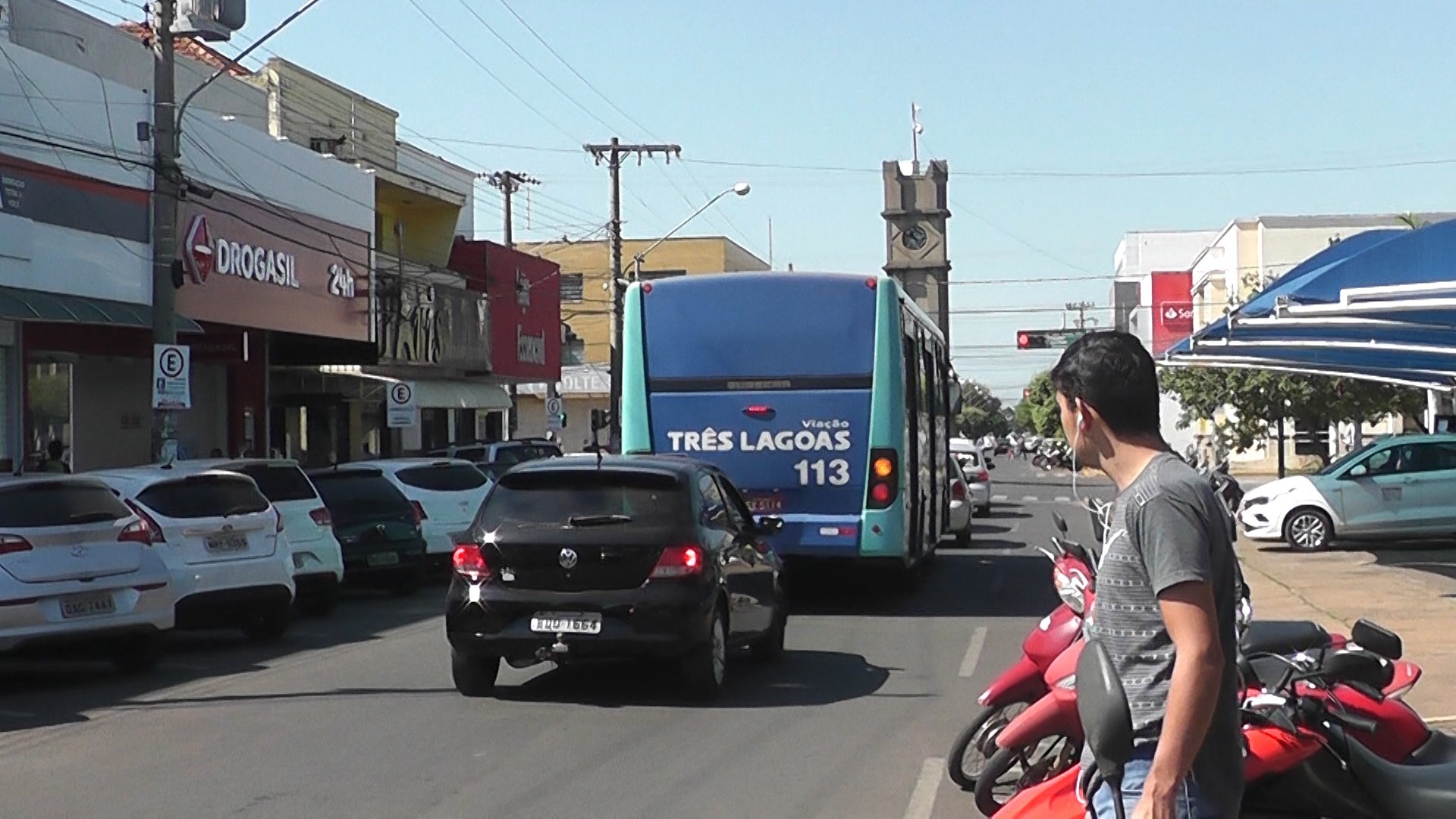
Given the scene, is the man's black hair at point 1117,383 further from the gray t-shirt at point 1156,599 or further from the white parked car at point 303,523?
the white parked car at point 303,523

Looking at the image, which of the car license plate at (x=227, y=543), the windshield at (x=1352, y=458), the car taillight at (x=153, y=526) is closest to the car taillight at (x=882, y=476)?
the car license plate at (x=227, y=543)

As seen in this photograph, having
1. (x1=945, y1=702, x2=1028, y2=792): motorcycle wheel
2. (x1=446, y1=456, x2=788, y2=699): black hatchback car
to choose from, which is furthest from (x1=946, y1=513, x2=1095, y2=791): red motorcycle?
(x1=446, y1=456, x2=788, y2=699): black hatchback car

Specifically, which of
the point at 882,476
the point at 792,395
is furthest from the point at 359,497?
the point at 882,476

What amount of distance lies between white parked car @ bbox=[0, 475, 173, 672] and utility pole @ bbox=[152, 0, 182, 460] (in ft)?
24.0

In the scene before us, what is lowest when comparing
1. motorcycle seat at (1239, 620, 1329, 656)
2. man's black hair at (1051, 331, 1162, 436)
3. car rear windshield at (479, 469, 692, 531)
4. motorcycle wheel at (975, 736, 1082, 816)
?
motorcycle wheel at (975, 736, 1082, 816)

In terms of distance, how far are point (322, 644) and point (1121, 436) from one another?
40.8 feet

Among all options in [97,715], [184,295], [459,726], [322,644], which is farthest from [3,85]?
[459,726]

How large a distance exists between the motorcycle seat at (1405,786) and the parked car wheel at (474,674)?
7.36 metres

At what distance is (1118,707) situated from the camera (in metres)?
3.60

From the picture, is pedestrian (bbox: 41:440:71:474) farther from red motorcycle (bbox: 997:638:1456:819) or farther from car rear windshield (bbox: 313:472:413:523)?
red motorcycle (bbox: 997:638:1456:819)

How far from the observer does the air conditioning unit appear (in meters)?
20.0

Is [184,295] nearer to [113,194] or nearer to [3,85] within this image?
[113,194]

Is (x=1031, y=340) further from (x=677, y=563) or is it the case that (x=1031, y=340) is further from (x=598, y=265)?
(x=677, y=563)

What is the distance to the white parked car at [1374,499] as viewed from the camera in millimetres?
23766
